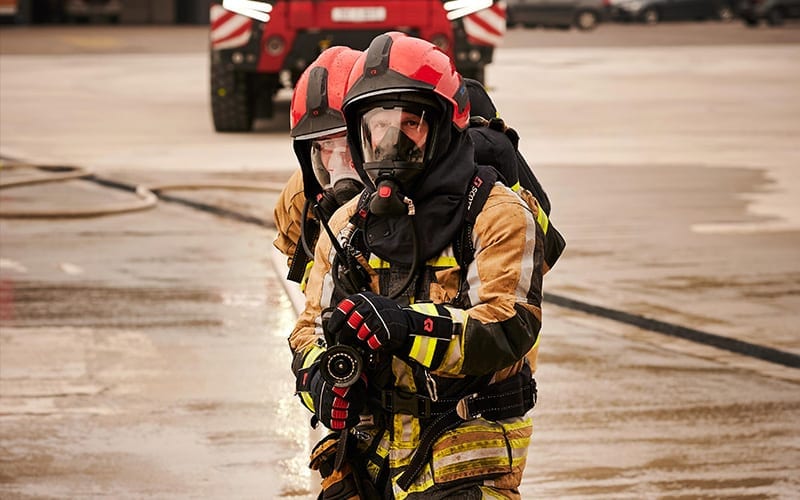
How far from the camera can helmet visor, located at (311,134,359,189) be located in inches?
157

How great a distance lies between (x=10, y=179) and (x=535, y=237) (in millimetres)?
9802

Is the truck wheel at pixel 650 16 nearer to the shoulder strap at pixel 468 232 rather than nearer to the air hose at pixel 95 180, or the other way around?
the air hose at pixel 95 180

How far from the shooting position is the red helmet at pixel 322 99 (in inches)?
157

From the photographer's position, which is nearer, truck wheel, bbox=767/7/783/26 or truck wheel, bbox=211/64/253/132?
truck wheel, bbox=211/64/253/132

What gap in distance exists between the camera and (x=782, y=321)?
7895 mm

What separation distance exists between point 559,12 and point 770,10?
6.02 metres

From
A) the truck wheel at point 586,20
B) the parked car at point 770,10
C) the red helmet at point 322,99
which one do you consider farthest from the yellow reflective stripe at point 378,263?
the parked car at point 770,10

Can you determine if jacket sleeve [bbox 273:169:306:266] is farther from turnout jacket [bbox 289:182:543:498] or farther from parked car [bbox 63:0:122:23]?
parked car [bbox 63:0:122:23]

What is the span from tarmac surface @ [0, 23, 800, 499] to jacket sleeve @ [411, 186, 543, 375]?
2226 mm

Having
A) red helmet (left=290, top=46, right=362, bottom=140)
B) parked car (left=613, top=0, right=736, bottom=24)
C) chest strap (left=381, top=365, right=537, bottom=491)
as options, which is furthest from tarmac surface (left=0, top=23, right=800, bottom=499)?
parked car (left=613, top=0, right=736, bottom=24)

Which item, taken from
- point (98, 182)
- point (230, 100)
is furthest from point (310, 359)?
point (230, 100)

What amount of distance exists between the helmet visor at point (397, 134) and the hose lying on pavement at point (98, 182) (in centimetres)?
746

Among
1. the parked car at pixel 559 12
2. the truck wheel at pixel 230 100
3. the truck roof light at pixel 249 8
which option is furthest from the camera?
the parked car at pixel 559 12

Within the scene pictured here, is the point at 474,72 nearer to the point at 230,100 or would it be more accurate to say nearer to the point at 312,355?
the point at 230,100
